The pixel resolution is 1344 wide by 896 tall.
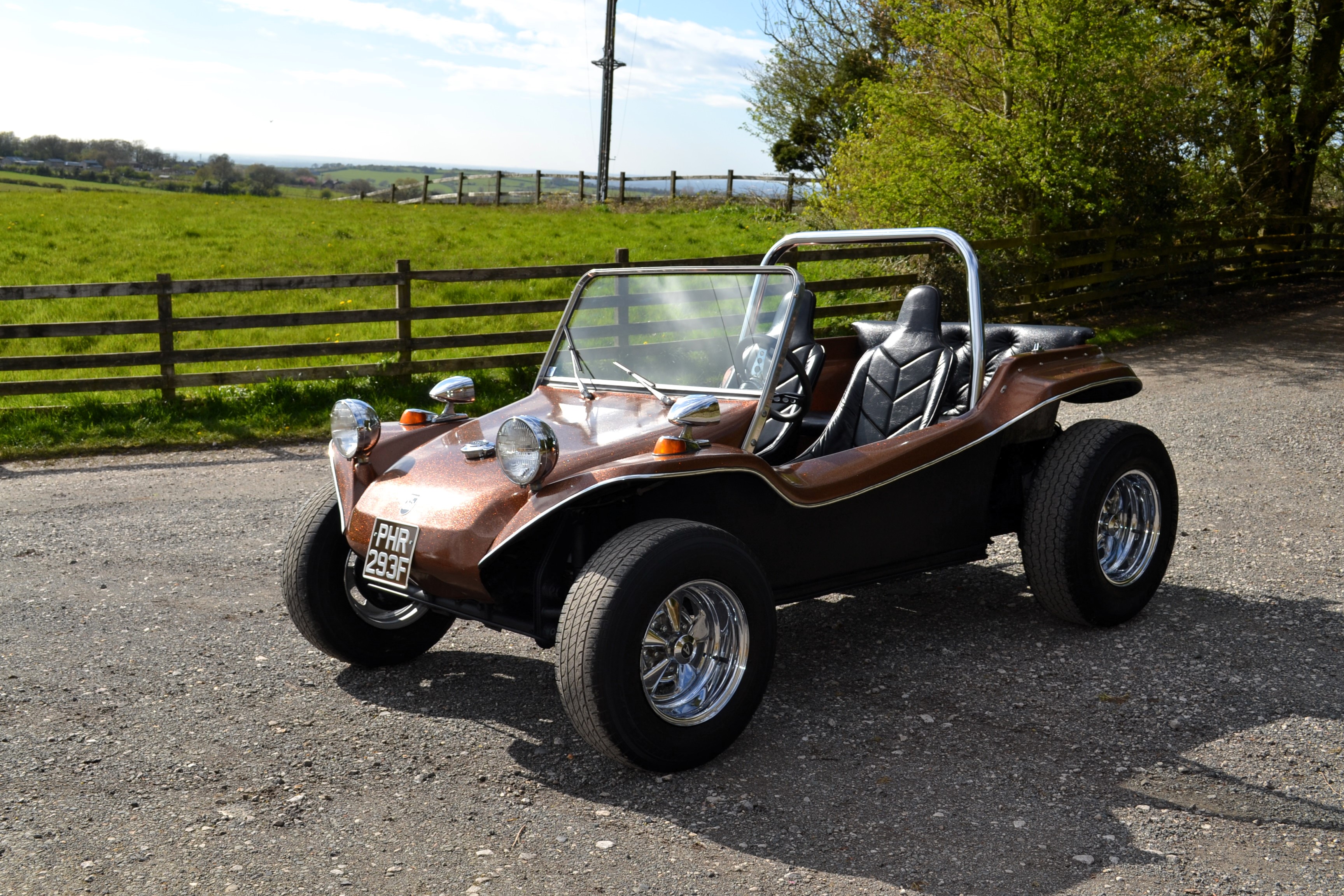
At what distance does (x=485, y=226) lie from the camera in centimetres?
2428

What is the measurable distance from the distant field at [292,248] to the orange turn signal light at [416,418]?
7.00m

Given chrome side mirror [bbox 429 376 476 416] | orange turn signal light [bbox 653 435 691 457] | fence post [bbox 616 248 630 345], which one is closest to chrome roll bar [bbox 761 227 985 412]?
fence post [bbox 616 248 630 345]

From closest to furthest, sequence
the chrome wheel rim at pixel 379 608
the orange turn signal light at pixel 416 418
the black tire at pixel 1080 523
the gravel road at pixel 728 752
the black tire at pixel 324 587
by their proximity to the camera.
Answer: the gravel road at pixel 728 752
the black tire at pixel 324 587
the chrome wheel rim at pixel 379 608
the orange turn signal light at pixel 416 418
the black tire at pixel 1080 523

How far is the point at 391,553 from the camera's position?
3908 mm

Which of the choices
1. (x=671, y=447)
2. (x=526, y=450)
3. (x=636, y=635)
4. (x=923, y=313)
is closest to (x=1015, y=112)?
(x=923, y=313)

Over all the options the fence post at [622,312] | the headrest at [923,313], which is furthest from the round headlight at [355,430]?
the headrest at [923,313]

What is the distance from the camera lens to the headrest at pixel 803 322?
4.55 metres

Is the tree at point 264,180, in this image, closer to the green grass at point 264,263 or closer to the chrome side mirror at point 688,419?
the green grass at point 264,263

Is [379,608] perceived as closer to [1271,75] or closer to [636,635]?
[636,635]

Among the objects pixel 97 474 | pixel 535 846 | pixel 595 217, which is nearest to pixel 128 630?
pixel 535 846

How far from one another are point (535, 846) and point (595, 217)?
81.0 feet

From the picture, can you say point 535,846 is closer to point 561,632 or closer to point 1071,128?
point 561,632

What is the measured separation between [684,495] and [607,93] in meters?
28.4

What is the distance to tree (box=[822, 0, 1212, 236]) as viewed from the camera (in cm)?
1378
